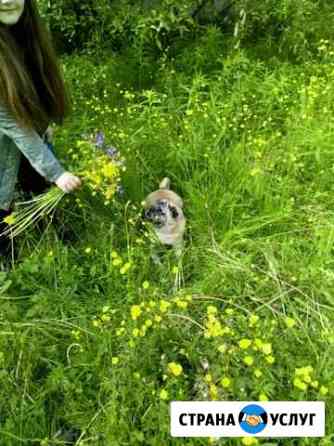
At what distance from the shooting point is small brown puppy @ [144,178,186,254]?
6.38 feet

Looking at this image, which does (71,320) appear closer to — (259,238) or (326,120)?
(259,238)

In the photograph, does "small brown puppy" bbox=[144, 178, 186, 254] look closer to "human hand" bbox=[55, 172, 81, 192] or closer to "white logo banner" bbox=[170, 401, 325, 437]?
"human hand" bbox=[55, 172, 81, 192]

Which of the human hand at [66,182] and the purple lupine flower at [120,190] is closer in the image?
the human hand at [66,182]

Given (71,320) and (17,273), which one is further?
(17,273)

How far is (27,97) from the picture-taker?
1729 millimetres

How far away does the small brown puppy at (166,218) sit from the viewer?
1.95 metres

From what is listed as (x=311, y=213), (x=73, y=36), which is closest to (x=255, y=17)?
(x=73, y=36)

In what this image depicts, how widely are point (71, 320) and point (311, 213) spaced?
1.09 metres

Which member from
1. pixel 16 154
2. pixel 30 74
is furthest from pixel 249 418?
pixel 30 74

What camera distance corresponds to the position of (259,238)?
6.61ft

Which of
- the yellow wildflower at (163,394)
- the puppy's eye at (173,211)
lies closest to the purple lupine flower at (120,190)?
the puppy's eye at (173,211)

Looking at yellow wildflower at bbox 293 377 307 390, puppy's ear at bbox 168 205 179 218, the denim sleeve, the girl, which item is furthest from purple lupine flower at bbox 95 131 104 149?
yellow wildflower at bbox 293 377 307 390

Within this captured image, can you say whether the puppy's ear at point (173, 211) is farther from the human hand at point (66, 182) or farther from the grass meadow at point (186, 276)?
the human hand at point (66, 182)

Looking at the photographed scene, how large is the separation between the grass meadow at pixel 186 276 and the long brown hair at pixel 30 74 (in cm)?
41
